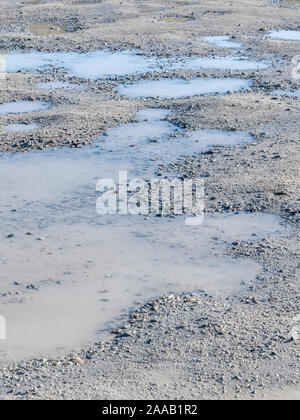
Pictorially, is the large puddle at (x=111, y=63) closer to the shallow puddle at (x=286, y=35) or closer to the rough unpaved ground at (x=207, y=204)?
the rough unpaved ground at (x=207, y=204)

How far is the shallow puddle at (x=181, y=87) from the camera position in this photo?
11.7m

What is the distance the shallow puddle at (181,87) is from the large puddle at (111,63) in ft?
2.89

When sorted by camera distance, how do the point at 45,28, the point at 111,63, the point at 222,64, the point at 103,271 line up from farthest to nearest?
the point at 45,28 → the point at 111,63 → the point at 222,64 → the point at 103,271

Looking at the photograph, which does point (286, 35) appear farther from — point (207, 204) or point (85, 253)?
point (85, 253)

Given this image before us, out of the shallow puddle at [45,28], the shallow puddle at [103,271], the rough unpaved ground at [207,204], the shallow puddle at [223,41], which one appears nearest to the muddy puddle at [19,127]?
the rough unpaved ground at [207,204]

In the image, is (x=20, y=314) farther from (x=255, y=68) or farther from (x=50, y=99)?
(x=255, y=68)

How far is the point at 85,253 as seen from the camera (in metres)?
6.60

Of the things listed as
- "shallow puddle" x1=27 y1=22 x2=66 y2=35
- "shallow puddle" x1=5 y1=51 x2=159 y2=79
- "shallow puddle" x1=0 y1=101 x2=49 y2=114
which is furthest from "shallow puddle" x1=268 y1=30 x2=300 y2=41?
"shallow puddle" x1=0 y1=101 x2=49 y2=114

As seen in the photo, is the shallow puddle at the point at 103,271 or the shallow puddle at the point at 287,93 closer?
the shallow puddle at the point at 103,271

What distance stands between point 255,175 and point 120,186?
69.0 inches

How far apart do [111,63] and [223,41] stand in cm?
344

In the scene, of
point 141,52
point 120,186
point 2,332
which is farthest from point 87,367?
point 141,52

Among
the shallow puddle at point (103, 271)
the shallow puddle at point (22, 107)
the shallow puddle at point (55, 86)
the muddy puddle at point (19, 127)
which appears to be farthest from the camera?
the shallow puddle at point (55, 86)

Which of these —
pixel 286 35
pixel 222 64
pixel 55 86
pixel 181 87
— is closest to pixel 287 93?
pixel 181 87
